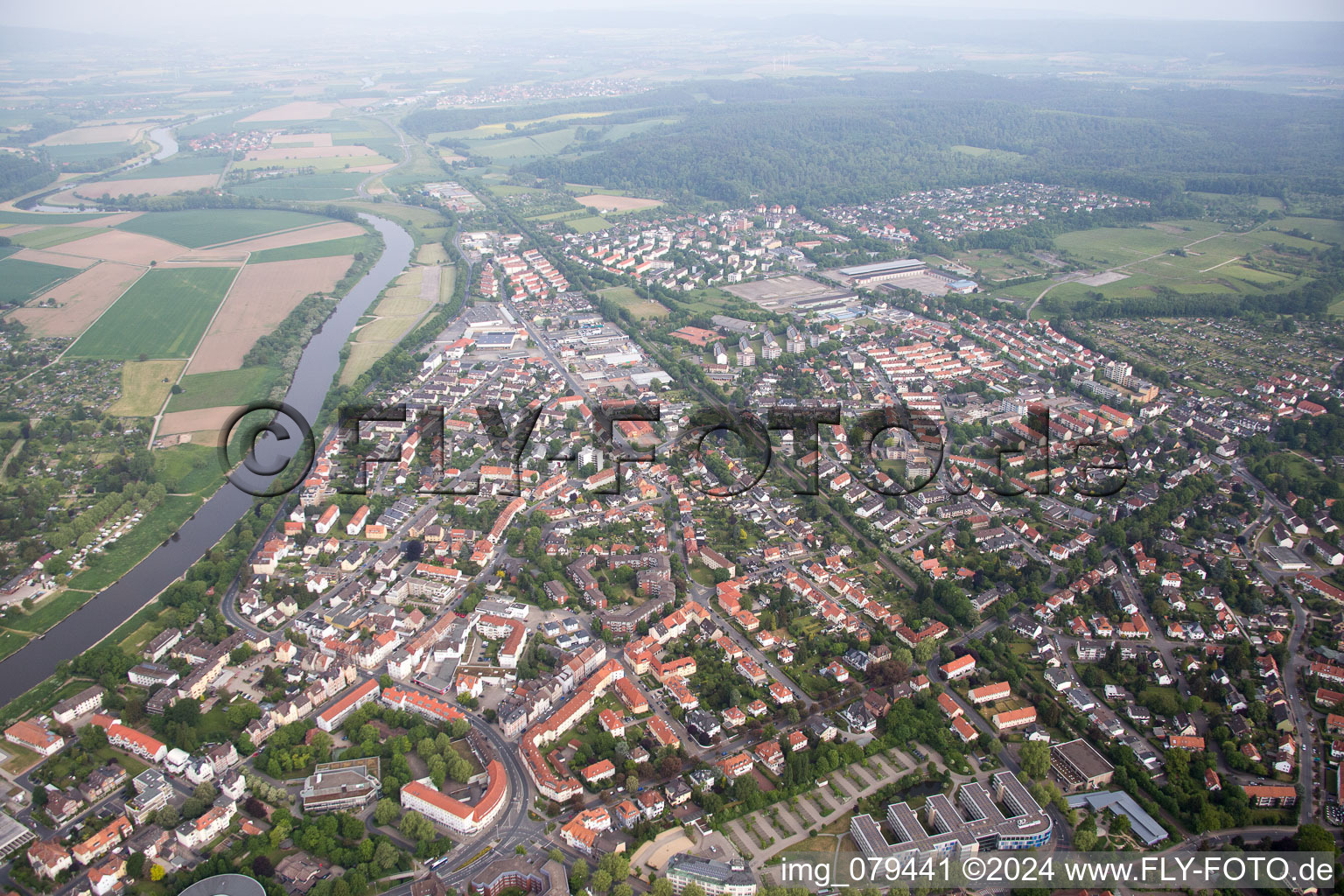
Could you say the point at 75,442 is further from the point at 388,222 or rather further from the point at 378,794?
the point at 388,222

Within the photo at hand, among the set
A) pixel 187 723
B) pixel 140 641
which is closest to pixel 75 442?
pixel 140 641

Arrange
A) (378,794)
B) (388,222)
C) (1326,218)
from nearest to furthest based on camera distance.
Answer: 1. (378,794)
2. (1326,218)
3. (388,222)

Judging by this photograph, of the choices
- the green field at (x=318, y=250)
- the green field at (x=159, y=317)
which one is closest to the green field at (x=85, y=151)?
the green field at (x=318, y=250)

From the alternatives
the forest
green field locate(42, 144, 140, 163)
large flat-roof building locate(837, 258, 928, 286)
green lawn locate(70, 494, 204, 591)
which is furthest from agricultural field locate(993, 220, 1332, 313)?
green field locate(42, 144, 140, 163)

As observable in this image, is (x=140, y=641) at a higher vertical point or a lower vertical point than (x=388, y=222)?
lower

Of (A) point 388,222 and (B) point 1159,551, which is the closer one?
(B) point 1159,551

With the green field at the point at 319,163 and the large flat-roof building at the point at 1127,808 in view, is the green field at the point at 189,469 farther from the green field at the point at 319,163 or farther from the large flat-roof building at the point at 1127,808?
the green field at the point at 319,163

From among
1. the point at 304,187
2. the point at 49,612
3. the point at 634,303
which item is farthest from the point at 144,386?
the point at 304,187

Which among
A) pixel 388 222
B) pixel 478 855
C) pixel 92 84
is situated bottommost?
pixel 478 855
